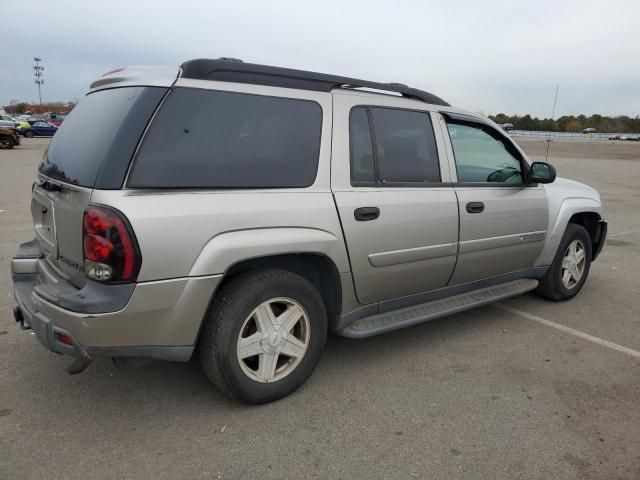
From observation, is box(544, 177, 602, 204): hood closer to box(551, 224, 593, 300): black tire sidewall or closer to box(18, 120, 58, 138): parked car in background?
box(551, 224, 593, 300): black tire sidewall

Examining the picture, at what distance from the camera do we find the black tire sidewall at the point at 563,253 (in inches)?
182

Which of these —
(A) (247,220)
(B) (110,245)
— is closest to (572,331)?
(A) (247,220)

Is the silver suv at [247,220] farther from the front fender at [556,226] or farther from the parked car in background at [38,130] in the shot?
the parked car in background at [38,130]

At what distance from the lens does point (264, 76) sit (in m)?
2.82

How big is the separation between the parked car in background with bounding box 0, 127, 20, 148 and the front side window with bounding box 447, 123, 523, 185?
995 inches

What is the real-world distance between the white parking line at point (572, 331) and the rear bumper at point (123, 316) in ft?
10.0

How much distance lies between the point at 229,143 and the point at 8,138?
25.7 metres

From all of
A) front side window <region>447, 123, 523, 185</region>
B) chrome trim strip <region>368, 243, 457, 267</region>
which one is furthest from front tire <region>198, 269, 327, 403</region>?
front side window <region>447, 123, 523, 185</region>

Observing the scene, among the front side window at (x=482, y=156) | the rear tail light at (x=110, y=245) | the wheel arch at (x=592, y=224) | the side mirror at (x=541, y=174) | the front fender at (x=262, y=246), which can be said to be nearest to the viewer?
the rear tail light at (x=110, y=245)

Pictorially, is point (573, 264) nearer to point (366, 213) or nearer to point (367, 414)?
point (366, 213)

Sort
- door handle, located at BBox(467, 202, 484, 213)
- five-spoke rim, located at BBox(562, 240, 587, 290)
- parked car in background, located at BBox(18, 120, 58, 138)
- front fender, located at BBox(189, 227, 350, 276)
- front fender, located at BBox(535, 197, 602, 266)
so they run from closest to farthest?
1. front fender, located at BBox(189, 227, 350, 276)
2. door handle, located at BBox(467, 202, 484, 213)
3. front fender, located at BBox(535, 197, 602, 266)
4. five-spoke rim, located at BBox(562, 240, 587, 290)
5. parked car in background, located at BBox(18, 120, 58, 138)

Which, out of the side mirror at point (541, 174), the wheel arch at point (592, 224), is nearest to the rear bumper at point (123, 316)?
the side mirror at point (541, 174)

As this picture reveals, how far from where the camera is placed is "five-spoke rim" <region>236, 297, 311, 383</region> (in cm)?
278

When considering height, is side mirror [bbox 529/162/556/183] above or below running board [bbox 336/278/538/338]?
above
